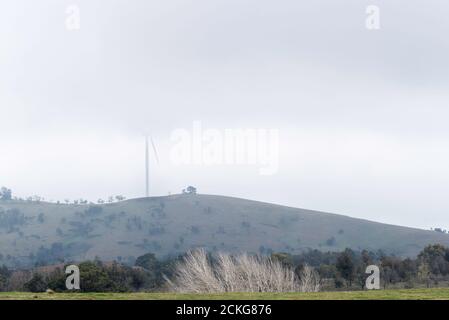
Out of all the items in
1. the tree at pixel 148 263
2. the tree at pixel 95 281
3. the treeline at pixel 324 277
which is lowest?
the tree at pixel 148 263

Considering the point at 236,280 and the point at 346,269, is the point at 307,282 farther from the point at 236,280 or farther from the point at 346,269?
the point at 346,269

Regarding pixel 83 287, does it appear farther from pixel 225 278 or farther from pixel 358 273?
pixel 358 273

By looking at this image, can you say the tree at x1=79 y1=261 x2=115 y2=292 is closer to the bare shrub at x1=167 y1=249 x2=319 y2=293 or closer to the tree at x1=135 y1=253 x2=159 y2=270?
the bare shrub at x1=167 y1=249 x2=319 y2=293

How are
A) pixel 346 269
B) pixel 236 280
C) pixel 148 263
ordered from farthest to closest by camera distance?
pixel 148 263 < pixel 346 269 < pixel 236 280

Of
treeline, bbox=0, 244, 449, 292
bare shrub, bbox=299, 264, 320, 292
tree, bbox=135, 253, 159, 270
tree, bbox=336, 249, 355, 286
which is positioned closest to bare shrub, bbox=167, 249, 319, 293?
bare shrub, bbox=299, 264, 320, 292

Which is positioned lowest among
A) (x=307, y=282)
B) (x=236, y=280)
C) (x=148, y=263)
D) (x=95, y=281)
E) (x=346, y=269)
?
(x=148, y=263)

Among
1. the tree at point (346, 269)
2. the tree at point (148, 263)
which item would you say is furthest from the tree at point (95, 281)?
the tree at point (148, 263)

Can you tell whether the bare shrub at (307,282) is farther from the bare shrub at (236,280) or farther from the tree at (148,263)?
the tree at (148,263)

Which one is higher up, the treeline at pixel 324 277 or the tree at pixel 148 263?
the treeline at pixel 324 277

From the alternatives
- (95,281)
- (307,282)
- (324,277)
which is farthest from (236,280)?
(324,277)

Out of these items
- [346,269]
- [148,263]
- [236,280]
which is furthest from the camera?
[148,263]

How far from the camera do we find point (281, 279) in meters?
83.1
